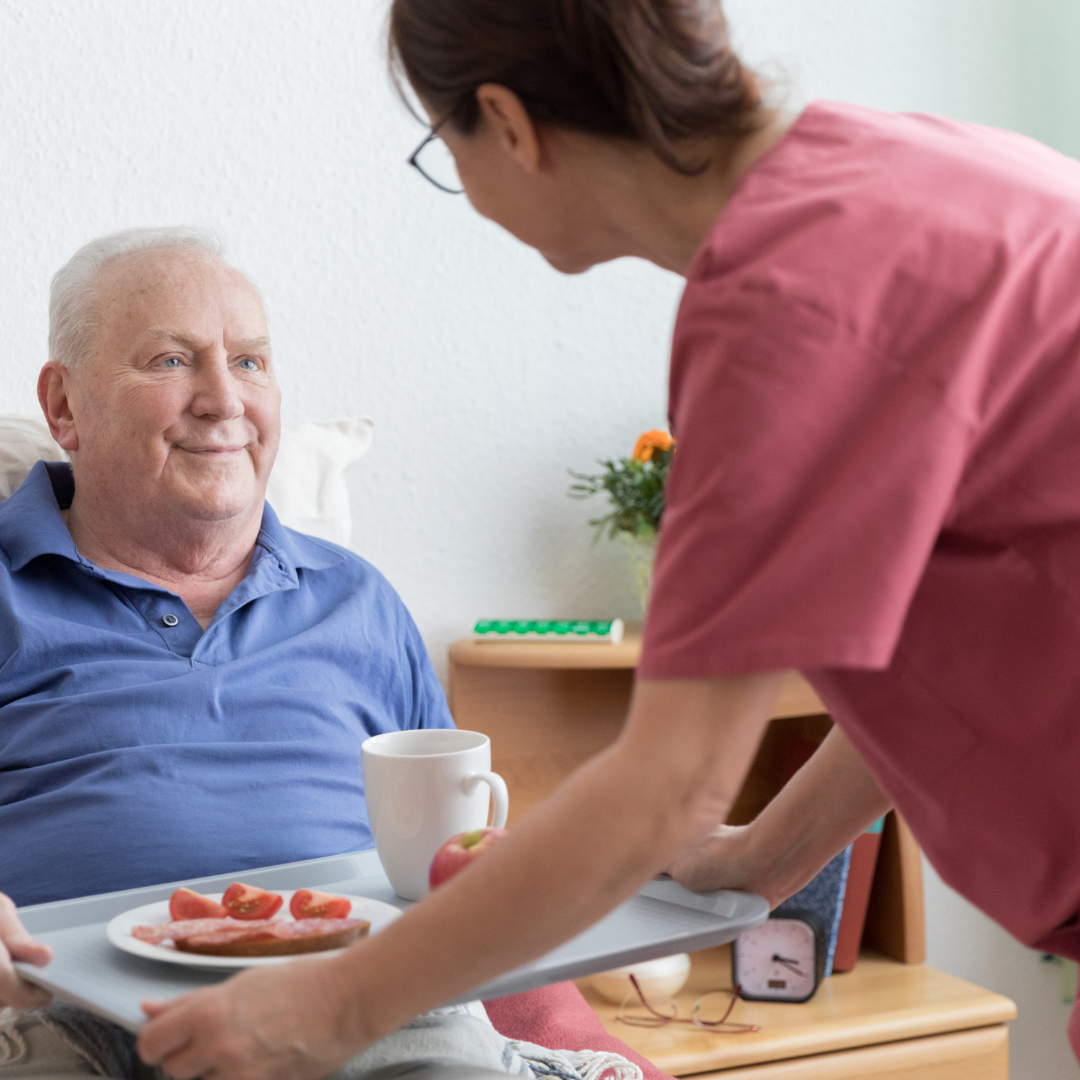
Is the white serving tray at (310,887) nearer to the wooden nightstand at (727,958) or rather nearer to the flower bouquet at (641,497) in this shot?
the wooden nightstand at (727,958)

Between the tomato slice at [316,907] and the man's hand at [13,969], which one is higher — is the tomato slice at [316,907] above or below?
above

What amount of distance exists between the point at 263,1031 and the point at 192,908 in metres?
0.25

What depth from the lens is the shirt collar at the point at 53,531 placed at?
1.27 meters

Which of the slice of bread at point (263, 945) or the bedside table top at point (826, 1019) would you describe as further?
the bedside table top at point (826, 1019)

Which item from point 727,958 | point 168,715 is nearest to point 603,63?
point 168,715

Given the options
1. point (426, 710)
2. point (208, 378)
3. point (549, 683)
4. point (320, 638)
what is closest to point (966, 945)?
point (549, 683)

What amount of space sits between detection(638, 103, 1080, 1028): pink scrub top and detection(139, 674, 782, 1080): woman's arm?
34 mm

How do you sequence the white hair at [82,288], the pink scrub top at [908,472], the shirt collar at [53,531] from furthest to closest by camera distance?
the white hair at [82,288] < the shirt collar at [53,531] < the pink scrub top at [908,472]

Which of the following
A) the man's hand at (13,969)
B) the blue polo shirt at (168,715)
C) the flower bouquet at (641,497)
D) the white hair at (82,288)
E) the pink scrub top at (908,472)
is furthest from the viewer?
the flower bouquet at (641,497)

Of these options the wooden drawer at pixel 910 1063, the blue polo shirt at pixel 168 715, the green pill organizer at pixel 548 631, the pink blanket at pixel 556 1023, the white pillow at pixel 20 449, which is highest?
the white pillow at pixel 20 449

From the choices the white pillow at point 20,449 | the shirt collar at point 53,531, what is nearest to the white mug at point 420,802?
the shirt collar at point 53,531

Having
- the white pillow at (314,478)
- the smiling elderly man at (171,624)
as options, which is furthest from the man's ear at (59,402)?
the white pillow at (314,478)

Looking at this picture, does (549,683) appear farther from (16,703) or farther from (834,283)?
(834,283)

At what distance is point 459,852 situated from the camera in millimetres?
812
